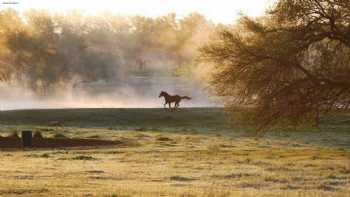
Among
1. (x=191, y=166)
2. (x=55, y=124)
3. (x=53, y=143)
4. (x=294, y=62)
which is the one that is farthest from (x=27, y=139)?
(x=55, y=124)

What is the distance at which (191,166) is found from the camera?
35.3 m

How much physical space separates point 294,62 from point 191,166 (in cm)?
686

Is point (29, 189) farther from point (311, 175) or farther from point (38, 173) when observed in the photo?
point (311, 175)

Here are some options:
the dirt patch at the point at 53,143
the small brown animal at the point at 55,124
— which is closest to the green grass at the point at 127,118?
the small brown animal at the point at 55,124

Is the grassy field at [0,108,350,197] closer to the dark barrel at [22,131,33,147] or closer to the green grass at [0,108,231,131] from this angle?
the dark barrel at [22,131,33,147]

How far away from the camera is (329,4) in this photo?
1451 inches

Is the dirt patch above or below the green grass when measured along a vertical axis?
below

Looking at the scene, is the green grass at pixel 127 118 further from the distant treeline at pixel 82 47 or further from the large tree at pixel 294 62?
the distant treeline at pixel 82 47

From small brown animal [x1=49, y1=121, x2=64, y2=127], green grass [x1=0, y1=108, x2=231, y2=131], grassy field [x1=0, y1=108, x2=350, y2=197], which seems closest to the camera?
grassy field [x1=0, y1=108, x2=350, y2=197]

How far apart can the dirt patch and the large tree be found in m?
14.4

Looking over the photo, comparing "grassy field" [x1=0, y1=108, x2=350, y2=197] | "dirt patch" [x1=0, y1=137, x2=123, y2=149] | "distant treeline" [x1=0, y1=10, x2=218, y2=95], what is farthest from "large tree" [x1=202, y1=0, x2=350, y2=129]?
"distant treeline" [x1=0, y1=10, x2=218, y2=95]

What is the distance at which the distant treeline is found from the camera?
13525cm

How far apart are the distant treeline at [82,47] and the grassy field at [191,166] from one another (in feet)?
234

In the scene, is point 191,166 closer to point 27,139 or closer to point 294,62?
point 294,62
